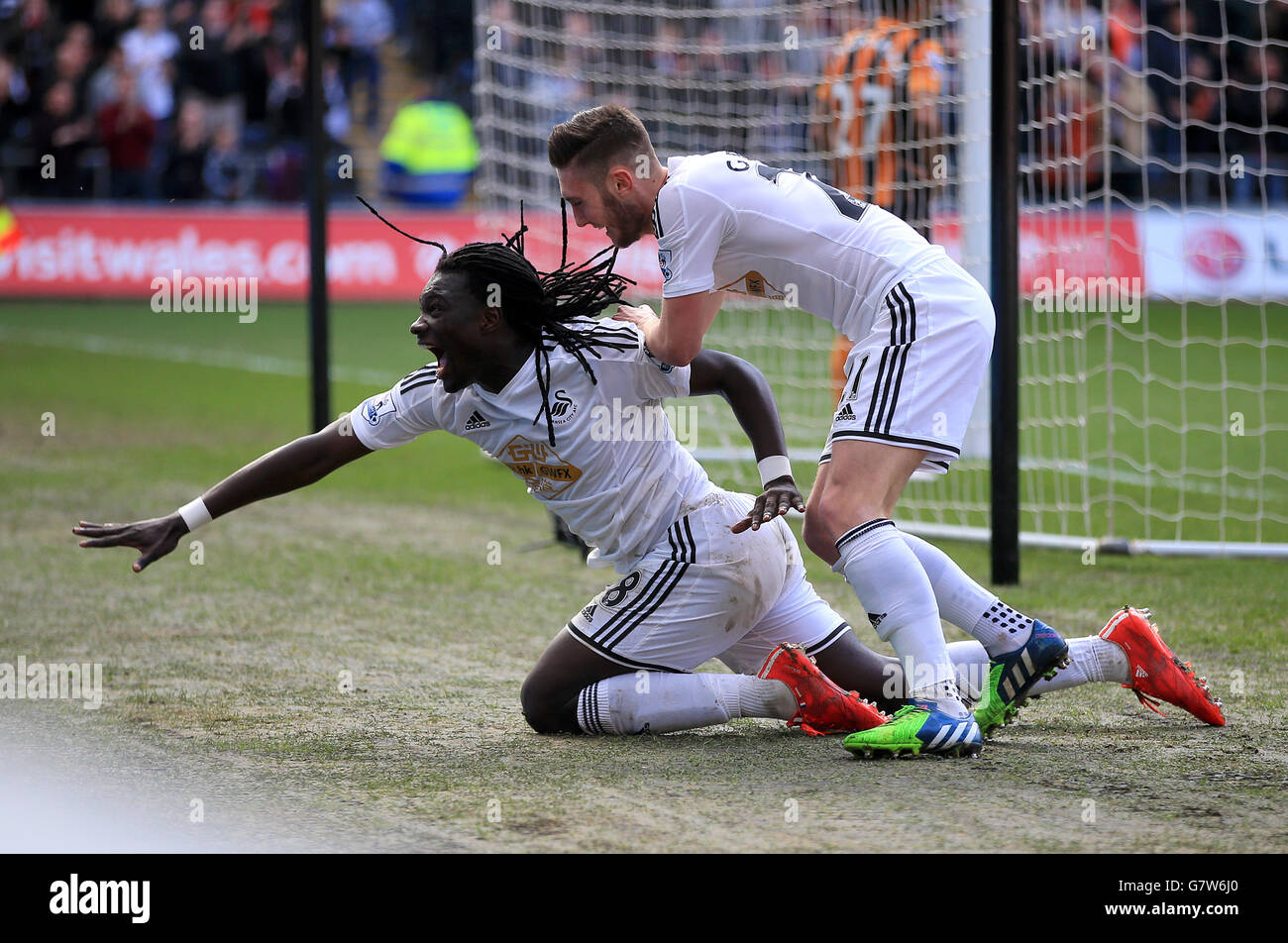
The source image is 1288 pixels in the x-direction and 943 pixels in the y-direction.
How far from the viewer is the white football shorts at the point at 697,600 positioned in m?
4.32

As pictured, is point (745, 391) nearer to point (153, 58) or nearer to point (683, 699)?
point (683, 699)

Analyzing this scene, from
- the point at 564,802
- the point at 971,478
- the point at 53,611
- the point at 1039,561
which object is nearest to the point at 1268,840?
the point at 564,802

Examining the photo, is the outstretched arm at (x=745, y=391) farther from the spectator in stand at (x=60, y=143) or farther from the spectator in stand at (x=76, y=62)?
the spectator in stand at (x=76, y=62)

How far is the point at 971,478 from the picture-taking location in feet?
30.0

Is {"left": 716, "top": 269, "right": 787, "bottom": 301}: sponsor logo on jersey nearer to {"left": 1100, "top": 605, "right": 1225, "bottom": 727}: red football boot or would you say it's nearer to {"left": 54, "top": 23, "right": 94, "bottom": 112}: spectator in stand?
{"left": 1100, "top": 605, "right": 1225, "bottom": 727}: red football boot

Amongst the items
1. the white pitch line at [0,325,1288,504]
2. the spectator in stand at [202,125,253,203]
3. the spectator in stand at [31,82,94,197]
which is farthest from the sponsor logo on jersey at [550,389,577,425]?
the spectator in stand at [31,82,94,197]

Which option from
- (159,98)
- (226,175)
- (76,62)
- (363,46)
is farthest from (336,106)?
(76,62)

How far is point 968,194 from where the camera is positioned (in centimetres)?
832

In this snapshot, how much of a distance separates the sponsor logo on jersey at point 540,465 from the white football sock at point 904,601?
2.66 ft

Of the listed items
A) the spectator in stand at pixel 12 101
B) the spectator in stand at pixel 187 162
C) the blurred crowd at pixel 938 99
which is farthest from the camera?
the spectator in stand at pixel 12 101

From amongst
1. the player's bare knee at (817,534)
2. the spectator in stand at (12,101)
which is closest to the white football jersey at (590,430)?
the player's bare knee at (817,534)

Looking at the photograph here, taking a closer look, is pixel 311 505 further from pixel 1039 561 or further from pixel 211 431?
pixel 1039 561

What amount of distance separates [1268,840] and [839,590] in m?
3.38

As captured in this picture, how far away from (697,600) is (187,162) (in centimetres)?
1781
